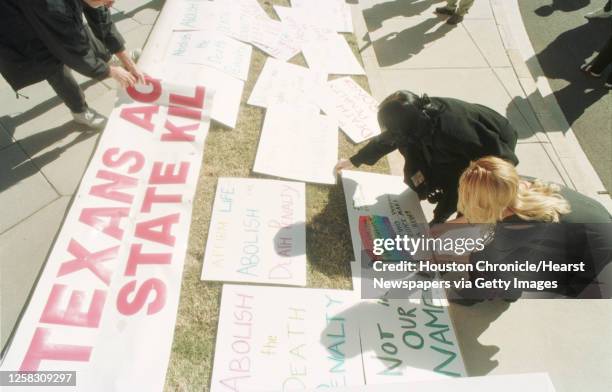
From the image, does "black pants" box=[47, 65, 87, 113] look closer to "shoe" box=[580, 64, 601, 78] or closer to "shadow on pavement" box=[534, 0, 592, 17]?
"shoe" box=[580, 64, 601, 78]

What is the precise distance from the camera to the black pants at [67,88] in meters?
2.23

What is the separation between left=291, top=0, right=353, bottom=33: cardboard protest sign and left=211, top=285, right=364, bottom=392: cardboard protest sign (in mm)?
3000

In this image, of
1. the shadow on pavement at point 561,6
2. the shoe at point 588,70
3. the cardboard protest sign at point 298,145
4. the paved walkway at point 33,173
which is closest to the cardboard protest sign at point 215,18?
the paved walkway at point 33,173

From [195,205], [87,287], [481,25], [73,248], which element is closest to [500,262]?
[195,205]

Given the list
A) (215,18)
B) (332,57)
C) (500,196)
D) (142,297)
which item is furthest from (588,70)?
(142,297)

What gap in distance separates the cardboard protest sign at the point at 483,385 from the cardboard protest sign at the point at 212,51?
258cm

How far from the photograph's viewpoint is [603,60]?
12.6 feet

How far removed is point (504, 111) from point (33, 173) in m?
3.91

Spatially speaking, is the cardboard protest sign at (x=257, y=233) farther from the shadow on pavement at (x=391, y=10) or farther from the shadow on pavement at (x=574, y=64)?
the shadow on pavement at (x=574, y=64)

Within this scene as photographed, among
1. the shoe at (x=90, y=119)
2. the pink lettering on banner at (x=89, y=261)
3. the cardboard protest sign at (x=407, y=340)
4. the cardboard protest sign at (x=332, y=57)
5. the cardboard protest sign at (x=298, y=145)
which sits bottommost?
the cardboard protest sign at (x=407, y=340)

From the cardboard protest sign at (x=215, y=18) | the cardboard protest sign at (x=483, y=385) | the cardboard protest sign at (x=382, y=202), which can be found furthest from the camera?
the cardboard protest sign at (x=215, y=18)

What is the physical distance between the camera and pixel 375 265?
2178 millimetres

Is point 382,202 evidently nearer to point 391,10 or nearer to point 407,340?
point 407,340

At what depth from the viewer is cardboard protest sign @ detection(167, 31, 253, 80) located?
3.04 metres
